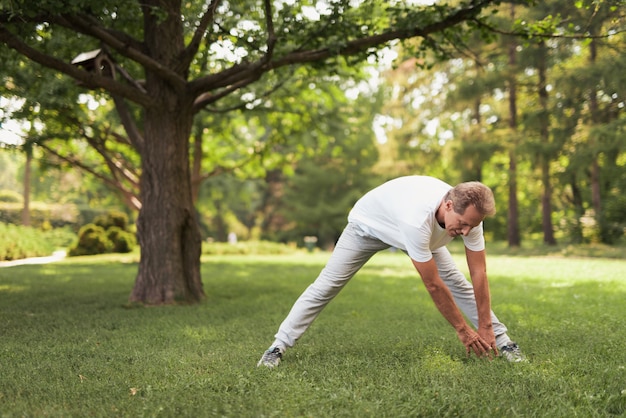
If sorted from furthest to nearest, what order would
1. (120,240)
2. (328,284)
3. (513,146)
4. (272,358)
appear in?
(120,240), (513,146), (328,284), (272,358)

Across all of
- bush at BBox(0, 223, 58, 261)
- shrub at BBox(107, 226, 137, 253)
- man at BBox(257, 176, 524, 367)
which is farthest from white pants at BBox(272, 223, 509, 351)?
shrub at BBox(107, 226, 137, 253)

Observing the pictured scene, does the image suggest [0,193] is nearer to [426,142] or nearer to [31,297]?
[426,142]

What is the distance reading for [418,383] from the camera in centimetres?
395

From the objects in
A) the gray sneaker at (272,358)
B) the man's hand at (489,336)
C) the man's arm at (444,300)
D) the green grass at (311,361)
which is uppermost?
the man's arm at (444,300)

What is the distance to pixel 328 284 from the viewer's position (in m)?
4.67

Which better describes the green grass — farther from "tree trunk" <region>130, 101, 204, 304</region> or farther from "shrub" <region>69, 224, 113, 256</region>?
"shrub" <region>69, 224, 113, 256</region>

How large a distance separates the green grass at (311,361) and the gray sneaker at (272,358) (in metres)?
0.08

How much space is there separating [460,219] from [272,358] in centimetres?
185

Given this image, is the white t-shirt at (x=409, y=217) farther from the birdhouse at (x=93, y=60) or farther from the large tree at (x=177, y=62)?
the birdhouse at (x=93, y=60)

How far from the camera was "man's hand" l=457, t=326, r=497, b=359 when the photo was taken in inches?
165

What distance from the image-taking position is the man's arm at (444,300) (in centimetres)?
400

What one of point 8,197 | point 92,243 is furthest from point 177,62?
point 8,197

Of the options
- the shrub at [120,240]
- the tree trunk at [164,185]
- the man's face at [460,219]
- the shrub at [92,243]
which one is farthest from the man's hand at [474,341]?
the shrub at [120,240]

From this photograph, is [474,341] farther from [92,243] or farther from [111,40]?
[92,243]
